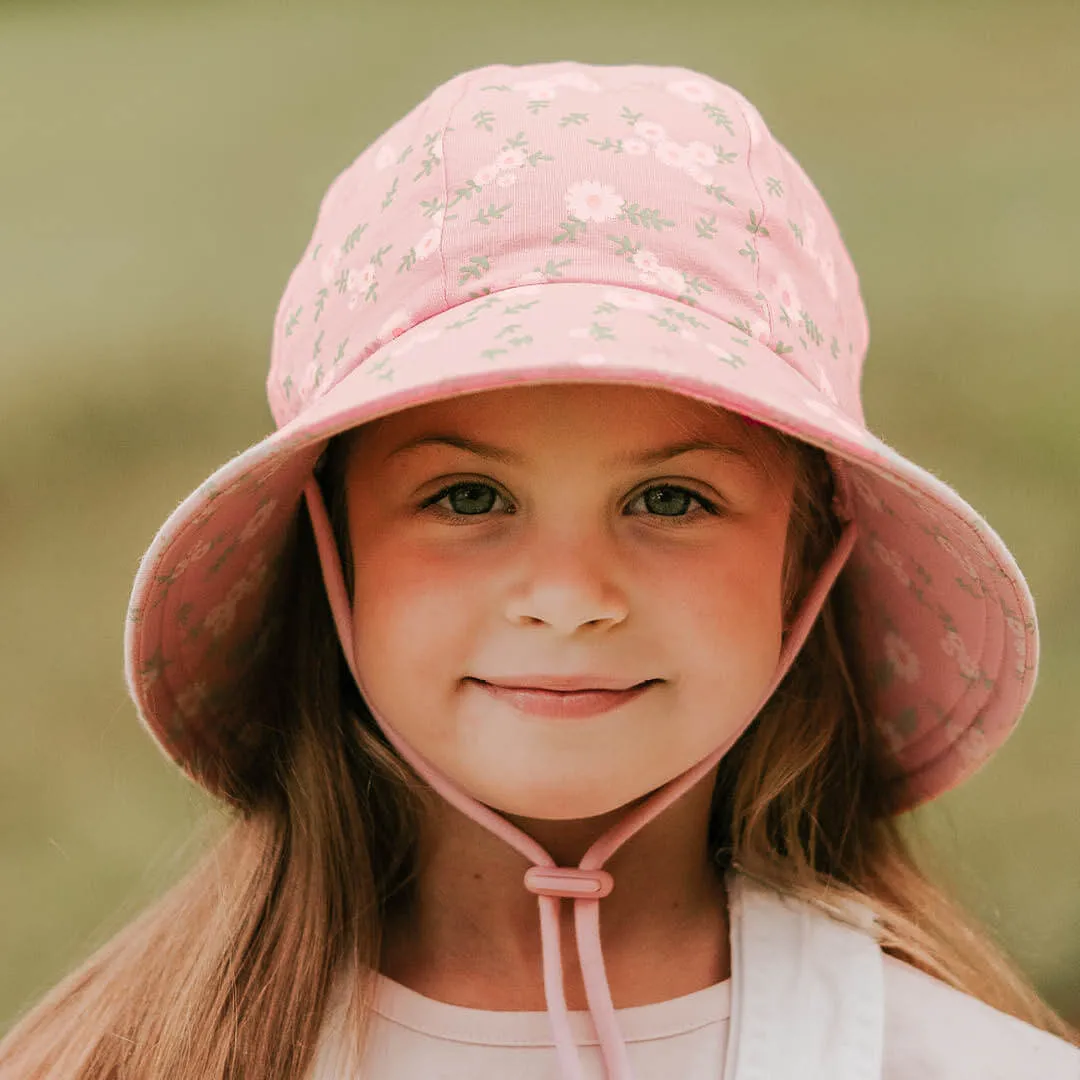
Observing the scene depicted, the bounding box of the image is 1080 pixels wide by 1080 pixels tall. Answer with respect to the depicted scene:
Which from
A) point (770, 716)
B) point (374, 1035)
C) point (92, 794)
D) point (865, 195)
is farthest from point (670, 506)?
point (92, 794)

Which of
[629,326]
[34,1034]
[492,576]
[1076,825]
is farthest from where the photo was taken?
[1076,825]

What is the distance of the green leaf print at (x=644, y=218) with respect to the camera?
827 mm

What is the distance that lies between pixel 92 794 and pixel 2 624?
0.20m

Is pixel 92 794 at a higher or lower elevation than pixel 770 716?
lower

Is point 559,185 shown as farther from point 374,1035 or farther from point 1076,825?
point 1076,825

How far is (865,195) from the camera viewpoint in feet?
4.65

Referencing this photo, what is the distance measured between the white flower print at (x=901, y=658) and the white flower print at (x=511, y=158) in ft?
1.62

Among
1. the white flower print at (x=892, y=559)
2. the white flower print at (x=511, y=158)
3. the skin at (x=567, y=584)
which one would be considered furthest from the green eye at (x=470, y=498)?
the white flower print at (x=892, y=559)

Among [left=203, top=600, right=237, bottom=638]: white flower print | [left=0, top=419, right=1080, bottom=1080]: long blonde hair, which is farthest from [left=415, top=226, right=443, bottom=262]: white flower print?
[left=203, top=600, right=237, bottom=638]: white flower print

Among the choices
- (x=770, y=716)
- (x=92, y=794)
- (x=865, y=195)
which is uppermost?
(x=865, y=195)

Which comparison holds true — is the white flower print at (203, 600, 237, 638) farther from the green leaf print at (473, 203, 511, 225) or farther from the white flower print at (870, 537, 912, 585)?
the white flower print at (870, 537, 912, 585)

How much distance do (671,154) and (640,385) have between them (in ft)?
0.51

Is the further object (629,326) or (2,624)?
(2,624)

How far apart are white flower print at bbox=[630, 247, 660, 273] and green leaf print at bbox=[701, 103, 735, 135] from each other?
5.5 inches
